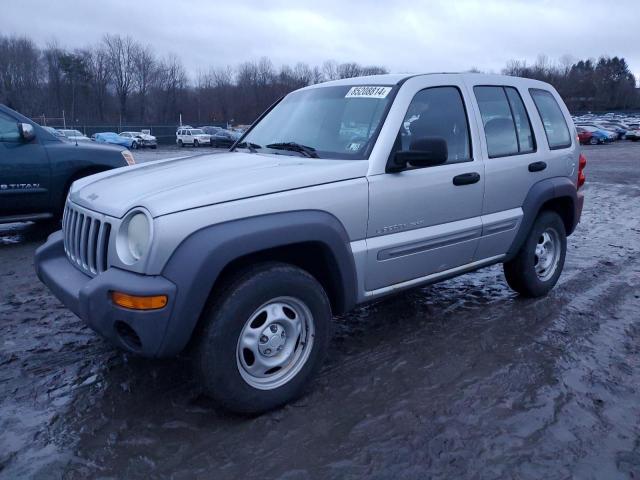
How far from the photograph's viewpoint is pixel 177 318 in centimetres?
265

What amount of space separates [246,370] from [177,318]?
1.84 ft

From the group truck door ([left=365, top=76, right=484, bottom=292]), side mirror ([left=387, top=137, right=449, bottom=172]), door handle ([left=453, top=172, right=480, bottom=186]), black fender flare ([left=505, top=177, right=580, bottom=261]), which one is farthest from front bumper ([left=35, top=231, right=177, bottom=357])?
black fender flare ([left=505, top=177, right=580, bottom=261])

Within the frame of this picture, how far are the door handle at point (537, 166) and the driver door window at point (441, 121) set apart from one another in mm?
792

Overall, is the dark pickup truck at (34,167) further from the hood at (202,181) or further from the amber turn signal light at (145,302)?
the amber turn signal light at (145,302)

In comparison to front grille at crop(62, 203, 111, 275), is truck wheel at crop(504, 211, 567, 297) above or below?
below

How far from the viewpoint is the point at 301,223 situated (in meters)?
2.99

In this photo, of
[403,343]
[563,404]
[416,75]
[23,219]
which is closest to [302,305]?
[403,343]

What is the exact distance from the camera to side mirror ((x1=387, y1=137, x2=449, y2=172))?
3381mm

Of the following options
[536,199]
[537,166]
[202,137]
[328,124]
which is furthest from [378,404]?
[202,137]

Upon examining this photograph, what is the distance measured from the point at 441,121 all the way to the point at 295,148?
109cm

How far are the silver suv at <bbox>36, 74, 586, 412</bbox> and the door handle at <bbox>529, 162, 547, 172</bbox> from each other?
25 mm

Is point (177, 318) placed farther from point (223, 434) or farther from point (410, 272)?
point (410, 272)

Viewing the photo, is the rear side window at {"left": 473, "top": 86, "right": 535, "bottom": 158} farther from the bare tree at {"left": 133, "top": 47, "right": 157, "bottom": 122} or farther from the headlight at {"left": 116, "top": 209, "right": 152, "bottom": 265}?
the bare tree at {"left": 133, "top": 47, "right": 157, "bottom": 122}

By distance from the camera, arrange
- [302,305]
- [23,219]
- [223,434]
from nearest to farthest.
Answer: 1. [223,434]
2. [302,305]
3. [23,219]
